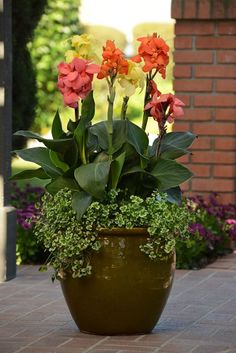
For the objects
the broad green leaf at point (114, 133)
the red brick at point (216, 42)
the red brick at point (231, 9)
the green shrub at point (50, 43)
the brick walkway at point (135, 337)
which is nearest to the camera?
the brick walkway at point (135, 337)

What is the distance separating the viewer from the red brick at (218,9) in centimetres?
903

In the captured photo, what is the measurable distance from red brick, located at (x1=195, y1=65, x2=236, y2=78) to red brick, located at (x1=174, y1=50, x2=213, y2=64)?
0.06 meters

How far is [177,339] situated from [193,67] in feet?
12.6

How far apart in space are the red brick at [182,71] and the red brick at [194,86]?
0.06 m

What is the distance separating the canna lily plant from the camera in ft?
18.6

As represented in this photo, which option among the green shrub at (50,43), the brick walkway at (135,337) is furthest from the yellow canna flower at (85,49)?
the green shrub at (50,43)

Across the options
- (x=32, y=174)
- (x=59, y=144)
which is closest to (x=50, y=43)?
(x=32, y=174)

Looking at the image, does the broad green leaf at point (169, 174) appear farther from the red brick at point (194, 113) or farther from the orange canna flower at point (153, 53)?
the red brick at point (194, 113)

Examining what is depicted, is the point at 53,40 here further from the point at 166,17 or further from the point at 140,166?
the point at 140,166

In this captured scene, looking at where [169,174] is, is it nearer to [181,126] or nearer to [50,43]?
[181,126]

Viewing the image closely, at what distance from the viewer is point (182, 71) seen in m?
9.16

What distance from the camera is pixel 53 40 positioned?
2023cm

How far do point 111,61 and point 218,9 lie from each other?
11.7ft

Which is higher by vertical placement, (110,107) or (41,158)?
Answer: (110,107)
